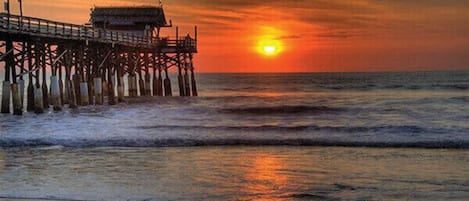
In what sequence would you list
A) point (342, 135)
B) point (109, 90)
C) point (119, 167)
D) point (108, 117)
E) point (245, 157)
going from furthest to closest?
point (109, 90) → point (108, 117) → point (342, 135) → point (245, 157) → point (119, 167)

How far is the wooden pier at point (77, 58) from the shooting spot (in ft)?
91.2

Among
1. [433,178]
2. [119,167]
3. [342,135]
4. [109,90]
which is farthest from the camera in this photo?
[109,90]

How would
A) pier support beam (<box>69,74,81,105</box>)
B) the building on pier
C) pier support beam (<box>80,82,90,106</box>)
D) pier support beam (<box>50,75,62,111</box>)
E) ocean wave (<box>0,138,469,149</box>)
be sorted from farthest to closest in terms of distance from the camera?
1. the building on pier
2. pier support beam (<box>69,74,81,105</box>)
3. pier support beam (<box>80,82,90,106</box>)
4. pier support beam (<box>50,75,62,111</box>)
5. ocean wave (<box>0,138,469,149</box>)

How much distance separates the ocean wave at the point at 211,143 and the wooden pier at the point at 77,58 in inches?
326

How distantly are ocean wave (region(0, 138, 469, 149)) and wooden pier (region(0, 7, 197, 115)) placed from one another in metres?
8.29

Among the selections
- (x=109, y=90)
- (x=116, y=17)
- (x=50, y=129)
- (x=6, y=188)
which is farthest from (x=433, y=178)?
(x=116, y=17)

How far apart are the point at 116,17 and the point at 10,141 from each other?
3255 cm

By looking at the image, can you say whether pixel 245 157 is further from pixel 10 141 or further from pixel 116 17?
pixel 116 17

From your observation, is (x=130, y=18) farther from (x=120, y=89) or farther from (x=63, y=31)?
(x=63, y=31)

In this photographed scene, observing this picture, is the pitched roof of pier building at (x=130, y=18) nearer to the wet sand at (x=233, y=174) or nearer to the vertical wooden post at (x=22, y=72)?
the vertical wooden post at (x=22, y=72)

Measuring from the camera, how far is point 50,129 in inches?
915

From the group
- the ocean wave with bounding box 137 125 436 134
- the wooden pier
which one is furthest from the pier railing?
the ocean wave with bounding box 137 125 436 134

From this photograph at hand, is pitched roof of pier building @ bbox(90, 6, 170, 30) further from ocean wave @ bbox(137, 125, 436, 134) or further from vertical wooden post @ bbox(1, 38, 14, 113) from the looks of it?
ocean wave @ bbox(137, 125, 436, 134)

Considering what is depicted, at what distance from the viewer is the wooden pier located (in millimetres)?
27812
